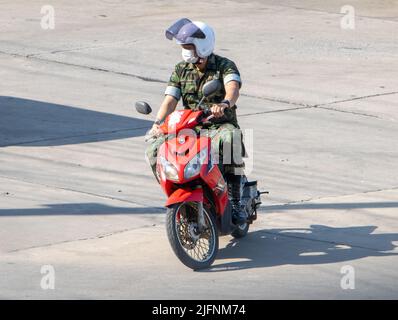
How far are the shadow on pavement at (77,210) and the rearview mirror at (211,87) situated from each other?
2.07m

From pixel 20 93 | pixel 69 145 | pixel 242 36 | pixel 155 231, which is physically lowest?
pixel 155 231

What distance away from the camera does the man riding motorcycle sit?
8867mm

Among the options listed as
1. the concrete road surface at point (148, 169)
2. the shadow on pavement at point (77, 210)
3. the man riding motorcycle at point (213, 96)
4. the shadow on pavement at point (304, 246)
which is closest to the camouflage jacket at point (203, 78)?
the man riding motorcycle at point (213, 96)

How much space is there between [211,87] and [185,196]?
2.66 ft

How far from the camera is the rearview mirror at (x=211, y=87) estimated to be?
852cm

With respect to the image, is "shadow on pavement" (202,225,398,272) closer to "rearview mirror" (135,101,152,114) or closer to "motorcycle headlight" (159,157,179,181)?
"motorcycle headlight" (159,157,179,181)

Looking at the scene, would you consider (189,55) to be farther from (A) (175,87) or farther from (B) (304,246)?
(B) (304,246)

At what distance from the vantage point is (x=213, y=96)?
9.20 m

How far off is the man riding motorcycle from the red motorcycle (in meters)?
0.18

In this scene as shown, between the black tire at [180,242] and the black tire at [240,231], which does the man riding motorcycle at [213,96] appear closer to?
the black tire at [240,231]
